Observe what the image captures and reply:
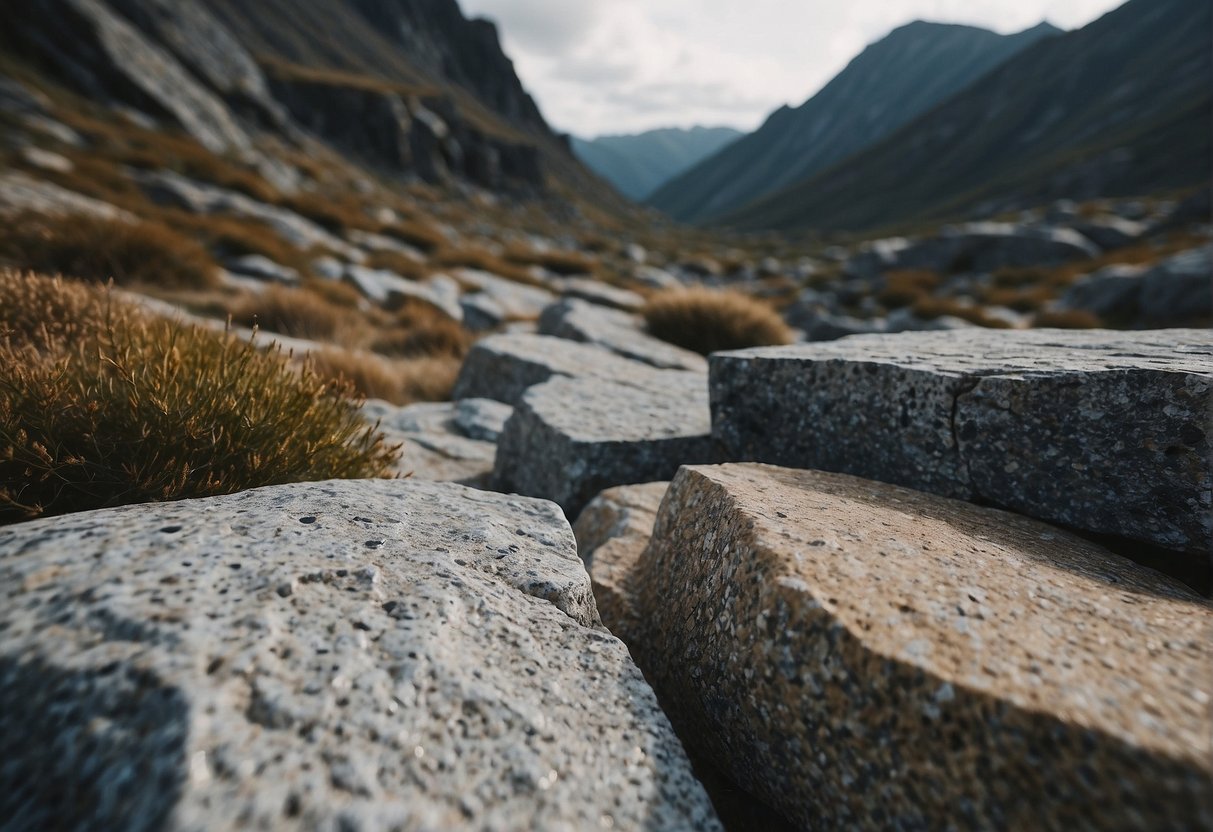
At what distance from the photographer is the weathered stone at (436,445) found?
4039 millimetres

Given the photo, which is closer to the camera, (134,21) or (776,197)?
(134,21)

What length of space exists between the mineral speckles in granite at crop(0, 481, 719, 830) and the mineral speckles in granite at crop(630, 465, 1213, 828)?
0.28 metres

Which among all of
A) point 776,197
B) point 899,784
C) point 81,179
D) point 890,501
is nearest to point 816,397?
point 890,501

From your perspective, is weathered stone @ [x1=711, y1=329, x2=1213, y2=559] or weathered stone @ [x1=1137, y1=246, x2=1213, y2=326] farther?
→ weathered stone @ [x1=1137, y1=246, x2=1213, y2=326]

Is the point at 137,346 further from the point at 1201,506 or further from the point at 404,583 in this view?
the point at 1201,506

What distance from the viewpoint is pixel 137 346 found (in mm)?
2354

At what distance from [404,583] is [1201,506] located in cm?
230

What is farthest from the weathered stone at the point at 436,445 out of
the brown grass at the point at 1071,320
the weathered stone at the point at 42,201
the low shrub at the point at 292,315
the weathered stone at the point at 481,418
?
the brown grass at the point at 1071,320

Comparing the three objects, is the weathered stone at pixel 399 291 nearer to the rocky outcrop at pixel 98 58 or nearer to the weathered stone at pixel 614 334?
the weathered stone at pixel 614 334

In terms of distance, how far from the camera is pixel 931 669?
3.94 ft

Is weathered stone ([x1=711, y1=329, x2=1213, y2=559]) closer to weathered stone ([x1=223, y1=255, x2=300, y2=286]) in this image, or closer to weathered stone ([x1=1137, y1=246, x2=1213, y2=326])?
weathered stone ([x1=223, y1=255, x2=300, y2=286])

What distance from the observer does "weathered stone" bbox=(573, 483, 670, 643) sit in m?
2.29

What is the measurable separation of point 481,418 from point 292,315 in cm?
452

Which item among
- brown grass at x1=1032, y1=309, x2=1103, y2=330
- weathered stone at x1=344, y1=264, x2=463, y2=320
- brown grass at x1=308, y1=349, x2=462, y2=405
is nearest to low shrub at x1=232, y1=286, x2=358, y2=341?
brown grass at x1=308, y1=349, x2=462, y2=405
